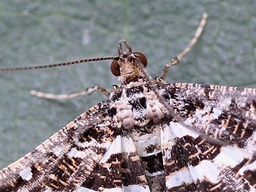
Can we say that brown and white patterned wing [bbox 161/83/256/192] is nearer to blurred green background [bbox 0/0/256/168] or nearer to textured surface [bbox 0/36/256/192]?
textured surface [bbox 0/36/256/192]

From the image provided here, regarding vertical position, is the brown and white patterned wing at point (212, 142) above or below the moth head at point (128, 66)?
below

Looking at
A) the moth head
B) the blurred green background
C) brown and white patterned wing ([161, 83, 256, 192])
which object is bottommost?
brown and white patterned wing ([161, 83, 256, 192])

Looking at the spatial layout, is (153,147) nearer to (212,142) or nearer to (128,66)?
(212,142)

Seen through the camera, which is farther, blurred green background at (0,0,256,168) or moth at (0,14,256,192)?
blurred green background at (0,0,256,168)

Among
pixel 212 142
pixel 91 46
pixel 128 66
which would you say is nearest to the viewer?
pixel 212 142

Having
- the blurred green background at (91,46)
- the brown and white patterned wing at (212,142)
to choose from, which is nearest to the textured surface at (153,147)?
the brown and white patterned wing at (212,142)

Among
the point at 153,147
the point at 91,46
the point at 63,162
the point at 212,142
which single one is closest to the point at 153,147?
the point at 153,147

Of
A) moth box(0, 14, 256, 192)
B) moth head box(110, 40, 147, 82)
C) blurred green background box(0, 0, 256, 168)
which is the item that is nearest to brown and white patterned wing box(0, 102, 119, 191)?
moth box(0, 14, 256, 192)

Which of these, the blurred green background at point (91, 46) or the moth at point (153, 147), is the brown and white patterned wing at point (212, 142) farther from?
the blurred green background at point (91, 46)
